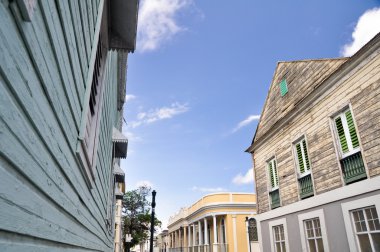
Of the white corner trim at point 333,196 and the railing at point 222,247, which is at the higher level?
the white corner trim at point 333,196

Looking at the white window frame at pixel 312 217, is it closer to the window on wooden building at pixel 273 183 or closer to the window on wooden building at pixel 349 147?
the window on wooden building at pixel 349 147

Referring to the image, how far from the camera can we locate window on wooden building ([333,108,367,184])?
25.5ft

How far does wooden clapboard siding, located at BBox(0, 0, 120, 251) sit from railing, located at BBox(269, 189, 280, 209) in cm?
1034

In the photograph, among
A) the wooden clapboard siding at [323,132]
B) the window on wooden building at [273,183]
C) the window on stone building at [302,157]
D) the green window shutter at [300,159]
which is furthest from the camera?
the window on wooden building at [273,183]

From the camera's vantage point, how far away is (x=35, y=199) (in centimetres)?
159

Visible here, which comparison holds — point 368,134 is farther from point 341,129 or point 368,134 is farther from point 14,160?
point 14,160

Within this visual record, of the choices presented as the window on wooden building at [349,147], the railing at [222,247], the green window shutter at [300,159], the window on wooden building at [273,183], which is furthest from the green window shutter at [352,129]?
the railing at [222,247]

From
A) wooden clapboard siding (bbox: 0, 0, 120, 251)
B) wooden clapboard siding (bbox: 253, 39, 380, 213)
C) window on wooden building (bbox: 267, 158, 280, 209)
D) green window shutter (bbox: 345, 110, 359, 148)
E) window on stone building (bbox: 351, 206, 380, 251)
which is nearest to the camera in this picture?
wooden clapboard siding (bbox: 0, 0, 120, 251)

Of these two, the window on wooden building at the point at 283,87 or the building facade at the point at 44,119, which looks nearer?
the building facade at the point at 44,119

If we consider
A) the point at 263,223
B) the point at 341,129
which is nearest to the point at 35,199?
the point at 341,129

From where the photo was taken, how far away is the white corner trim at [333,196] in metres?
7.23

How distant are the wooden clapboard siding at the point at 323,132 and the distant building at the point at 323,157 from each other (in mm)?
25

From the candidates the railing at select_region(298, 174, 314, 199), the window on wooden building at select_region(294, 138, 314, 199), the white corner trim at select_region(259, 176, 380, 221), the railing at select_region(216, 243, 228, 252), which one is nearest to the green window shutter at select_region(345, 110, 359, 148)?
the white corner trim at select_region(259, 176, 380, 221)

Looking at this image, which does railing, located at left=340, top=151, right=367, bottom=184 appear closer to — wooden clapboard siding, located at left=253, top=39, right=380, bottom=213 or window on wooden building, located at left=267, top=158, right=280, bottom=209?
wooden clapboard siding, located at left=253, top=39, right=380, bottom=213
